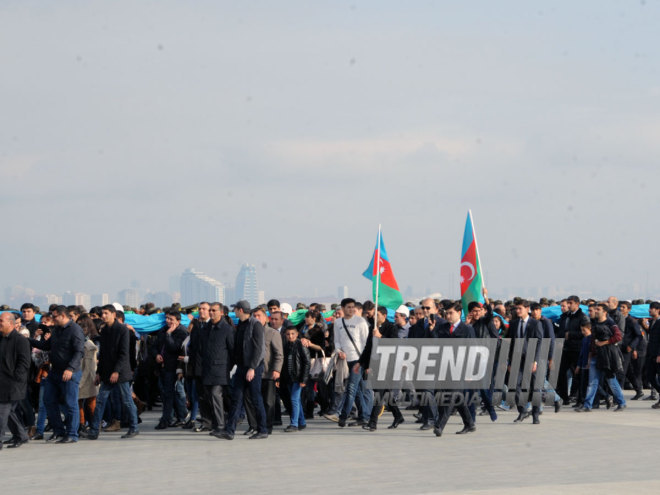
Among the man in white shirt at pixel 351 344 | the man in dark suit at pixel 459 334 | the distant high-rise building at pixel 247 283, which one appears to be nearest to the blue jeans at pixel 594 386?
the man in dark suit at pixel 459 334

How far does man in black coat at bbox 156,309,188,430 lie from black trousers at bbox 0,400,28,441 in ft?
8.04

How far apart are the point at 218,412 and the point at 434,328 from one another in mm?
3376

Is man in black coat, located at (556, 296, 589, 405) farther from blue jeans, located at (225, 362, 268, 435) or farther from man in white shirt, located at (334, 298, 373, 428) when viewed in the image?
blue jeans, located at (225, 362, 268, 435)

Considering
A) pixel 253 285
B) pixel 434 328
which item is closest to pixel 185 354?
pixel 434 328

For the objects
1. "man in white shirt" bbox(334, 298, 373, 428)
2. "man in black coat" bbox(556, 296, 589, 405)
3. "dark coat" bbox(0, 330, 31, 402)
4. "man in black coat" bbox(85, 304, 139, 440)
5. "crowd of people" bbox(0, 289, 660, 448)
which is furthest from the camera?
"man in black coat" bbox(556, 296, 589, 405)

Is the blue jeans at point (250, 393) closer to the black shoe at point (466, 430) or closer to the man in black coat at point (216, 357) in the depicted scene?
the man in black coat at point (216, 357)

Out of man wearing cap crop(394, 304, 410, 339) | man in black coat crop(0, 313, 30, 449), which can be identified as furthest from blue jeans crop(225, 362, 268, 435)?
man wearing cap crop(394, 304, 410, 339)

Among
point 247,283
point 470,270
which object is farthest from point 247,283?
point 470,270

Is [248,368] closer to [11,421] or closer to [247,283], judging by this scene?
[11,421]

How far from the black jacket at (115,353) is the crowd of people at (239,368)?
0.05ft

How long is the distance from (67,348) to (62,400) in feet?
2.56

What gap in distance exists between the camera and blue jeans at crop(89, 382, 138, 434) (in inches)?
587

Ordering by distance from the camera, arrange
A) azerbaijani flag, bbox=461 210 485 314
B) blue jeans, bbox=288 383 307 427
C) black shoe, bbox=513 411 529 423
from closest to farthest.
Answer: blue jeans, bbox=288 383 307 427 < black shoe, bbox=513 411 529 423 < azerbaijani flag, bbox=461 210 485 314

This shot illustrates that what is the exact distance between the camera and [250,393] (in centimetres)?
1486
